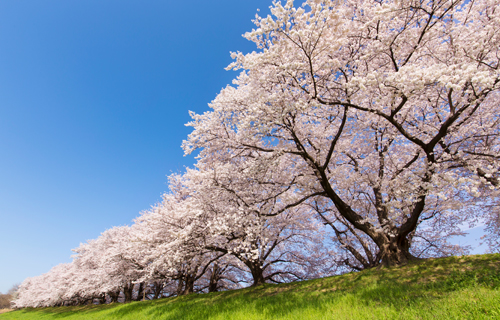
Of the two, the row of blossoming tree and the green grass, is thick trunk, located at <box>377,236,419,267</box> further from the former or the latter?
the green grass

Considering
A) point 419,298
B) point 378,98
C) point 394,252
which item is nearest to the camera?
point 419,298

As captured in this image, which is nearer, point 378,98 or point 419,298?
point 419,298

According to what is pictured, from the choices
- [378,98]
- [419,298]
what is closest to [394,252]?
[419,298]

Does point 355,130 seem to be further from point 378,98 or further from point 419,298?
point 419,298

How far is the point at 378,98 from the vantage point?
7.18 metres

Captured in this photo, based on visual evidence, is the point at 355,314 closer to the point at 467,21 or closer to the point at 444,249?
the point at 467,21

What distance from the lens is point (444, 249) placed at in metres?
17.1

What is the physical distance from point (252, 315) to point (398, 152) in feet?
42.5

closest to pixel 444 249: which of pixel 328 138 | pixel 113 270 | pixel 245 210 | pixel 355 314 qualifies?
pixel 328 138

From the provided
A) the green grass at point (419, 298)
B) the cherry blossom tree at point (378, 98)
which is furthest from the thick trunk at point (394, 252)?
the green grass at point (419, 298)

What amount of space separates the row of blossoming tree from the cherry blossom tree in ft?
0.23

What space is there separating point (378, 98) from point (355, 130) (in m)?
6.06

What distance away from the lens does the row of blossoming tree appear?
789cm

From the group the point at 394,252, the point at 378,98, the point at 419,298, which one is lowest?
the point at 419,298
